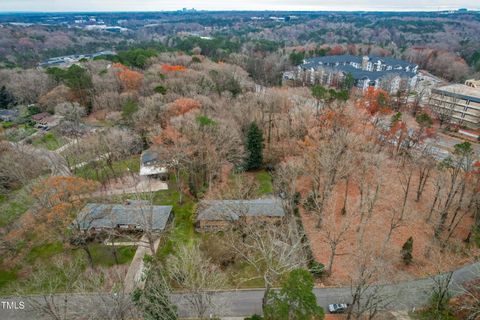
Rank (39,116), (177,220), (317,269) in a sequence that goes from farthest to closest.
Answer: (39,116)
(177,220)
(317,269)

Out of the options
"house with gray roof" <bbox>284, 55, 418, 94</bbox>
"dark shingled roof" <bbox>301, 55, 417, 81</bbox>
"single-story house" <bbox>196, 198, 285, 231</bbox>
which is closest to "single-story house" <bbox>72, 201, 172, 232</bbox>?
"single-story house" <bbox>196, 198, 285, 231</bbox>

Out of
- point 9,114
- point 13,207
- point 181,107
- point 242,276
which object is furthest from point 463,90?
point 9,114

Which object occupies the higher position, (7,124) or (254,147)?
(254,147)

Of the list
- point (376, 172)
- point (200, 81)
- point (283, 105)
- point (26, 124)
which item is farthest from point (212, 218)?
point (26, 124)

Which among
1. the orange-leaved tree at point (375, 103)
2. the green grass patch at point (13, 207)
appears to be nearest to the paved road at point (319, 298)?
the green grass patch at point (13, 207)

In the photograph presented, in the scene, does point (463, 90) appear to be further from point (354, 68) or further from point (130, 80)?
point (130, 80)

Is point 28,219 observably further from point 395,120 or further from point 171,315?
point 395,120
